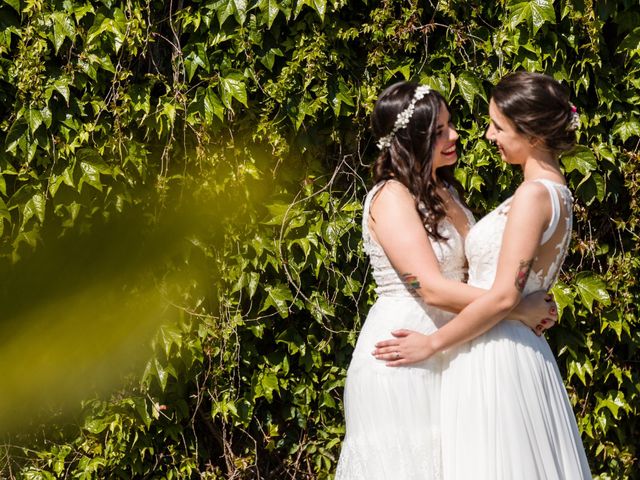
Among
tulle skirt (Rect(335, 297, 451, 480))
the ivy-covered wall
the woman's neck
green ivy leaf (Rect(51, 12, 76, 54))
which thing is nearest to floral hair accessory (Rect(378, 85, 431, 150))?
the woman's neck

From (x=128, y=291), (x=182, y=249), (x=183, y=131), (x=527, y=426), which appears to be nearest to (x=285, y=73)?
(x=183, y=131)

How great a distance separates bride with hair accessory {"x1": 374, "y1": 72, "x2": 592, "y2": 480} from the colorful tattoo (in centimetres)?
14

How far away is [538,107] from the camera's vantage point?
2643 mm

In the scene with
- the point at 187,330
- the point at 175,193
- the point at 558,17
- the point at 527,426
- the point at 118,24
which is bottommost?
the point at 527,426

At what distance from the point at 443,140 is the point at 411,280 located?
Answer: 19.3 inches

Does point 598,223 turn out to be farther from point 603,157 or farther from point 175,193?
point 175,193

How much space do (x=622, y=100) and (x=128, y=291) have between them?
229 centimetres

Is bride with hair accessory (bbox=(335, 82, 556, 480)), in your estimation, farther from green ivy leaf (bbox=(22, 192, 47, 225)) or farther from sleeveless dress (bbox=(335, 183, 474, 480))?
green ivy leaf (bbox=(22, 192, 47, 225))

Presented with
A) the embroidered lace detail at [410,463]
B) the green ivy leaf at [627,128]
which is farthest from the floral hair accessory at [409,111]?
the green ivy leaf at [627,128]

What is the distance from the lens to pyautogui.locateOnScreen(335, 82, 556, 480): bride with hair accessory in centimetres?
266

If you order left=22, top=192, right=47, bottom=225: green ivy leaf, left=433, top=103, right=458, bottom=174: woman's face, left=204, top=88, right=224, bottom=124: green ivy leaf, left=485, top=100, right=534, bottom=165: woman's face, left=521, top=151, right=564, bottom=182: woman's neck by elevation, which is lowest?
left=521, top=151, right=564, bottom=182: woman's neck

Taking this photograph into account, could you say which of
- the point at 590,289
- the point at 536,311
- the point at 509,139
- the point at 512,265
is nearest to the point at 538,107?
the point at 509,139

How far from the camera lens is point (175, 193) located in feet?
12.1

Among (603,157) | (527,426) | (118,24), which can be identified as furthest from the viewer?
(603,157)
